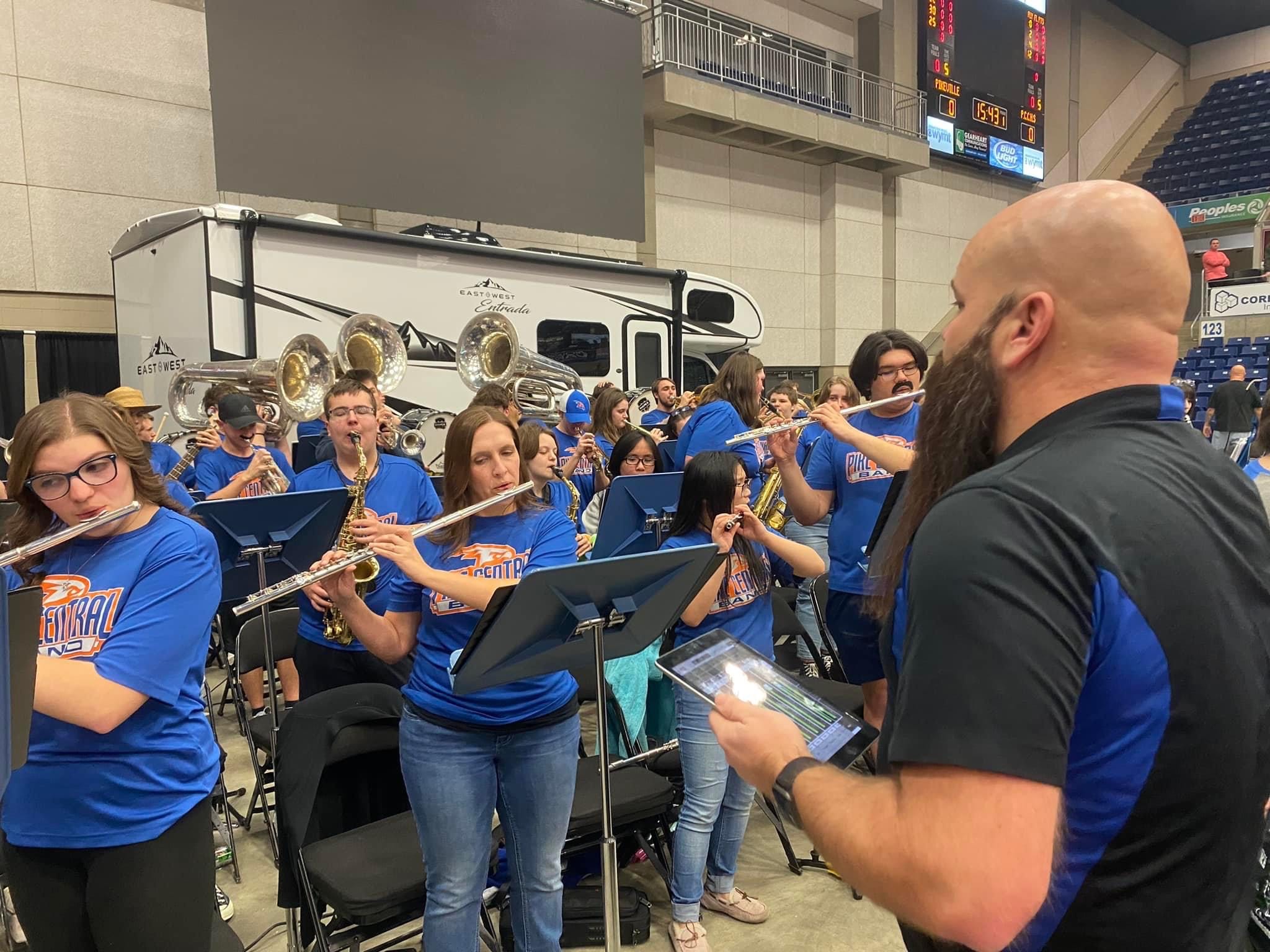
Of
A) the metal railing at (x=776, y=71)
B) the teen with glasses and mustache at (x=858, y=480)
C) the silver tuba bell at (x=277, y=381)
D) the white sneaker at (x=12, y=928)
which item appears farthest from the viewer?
the metal railing at (x=776, y=71)

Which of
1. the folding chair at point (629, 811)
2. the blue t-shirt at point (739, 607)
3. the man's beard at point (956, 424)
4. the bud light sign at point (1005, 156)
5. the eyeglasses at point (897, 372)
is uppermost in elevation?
the bud light sign at point (1005, 156)

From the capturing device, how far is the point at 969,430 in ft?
3.65

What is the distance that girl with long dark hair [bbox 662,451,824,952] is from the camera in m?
3.14

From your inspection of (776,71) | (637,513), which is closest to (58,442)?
(637,513)

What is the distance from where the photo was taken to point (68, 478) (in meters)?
2.07

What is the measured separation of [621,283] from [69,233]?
624 centimetres

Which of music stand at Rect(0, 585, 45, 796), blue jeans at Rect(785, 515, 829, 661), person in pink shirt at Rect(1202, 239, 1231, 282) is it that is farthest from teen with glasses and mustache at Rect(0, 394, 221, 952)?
person in pink shirt at Rect(1202, 239, 1231, 282)

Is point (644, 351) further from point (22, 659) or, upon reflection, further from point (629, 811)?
point (22, 659)

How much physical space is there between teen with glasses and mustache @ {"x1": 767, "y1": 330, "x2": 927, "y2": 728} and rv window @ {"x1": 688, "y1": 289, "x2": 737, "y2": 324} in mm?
7802

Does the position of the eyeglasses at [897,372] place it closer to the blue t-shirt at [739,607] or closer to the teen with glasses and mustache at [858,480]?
the teen with glasses and mustache at [858,480]

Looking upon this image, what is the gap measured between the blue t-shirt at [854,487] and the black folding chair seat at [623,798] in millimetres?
1120

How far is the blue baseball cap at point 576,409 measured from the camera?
20.8 ft

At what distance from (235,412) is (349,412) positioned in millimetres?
1455

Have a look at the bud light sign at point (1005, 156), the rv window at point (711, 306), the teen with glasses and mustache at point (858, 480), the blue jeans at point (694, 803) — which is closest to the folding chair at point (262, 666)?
the blue jeans at point (694, 803)
